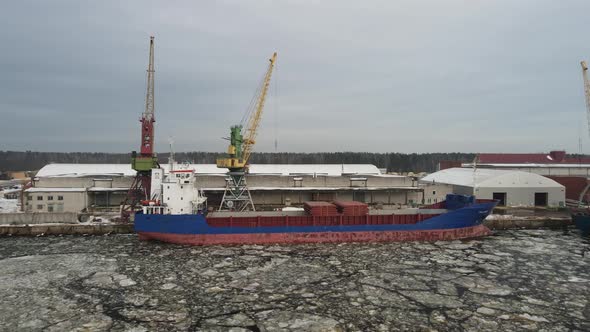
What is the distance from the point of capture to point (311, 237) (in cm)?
2253

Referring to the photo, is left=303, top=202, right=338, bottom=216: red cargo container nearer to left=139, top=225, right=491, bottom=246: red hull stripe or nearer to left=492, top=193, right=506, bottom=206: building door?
left=139, top=225, right=491, bottom=246: red hull stripe

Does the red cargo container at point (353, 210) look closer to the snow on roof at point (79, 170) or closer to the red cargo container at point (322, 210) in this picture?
the red cargo container at point (322, 210)

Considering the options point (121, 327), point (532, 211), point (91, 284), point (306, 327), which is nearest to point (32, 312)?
point (91, 284)

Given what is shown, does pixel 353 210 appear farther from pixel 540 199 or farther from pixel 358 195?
pixel 540 199

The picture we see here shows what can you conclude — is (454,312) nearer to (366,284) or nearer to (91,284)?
(366,284)

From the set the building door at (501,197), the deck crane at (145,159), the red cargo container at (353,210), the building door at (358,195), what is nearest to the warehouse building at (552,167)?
the building door at (501,197)

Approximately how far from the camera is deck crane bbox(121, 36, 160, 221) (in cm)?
2762

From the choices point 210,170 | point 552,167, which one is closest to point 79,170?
point 210,170

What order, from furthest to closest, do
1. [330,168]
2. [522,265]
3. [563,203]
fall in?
[330,168] → [563,203] → [522,265]

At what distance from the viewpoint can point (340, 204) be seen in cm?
2473

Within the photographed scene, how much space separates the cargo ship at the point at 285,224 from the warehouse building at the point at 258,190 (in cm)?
890

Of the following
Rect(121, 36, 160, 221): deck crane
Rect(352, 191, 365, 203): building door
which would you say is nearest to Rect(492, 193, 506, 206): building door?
Rect(352, 191, 365, 203): building door

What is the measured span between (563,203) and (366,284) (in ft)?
110

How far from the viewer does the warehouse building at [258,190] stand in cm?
3038
